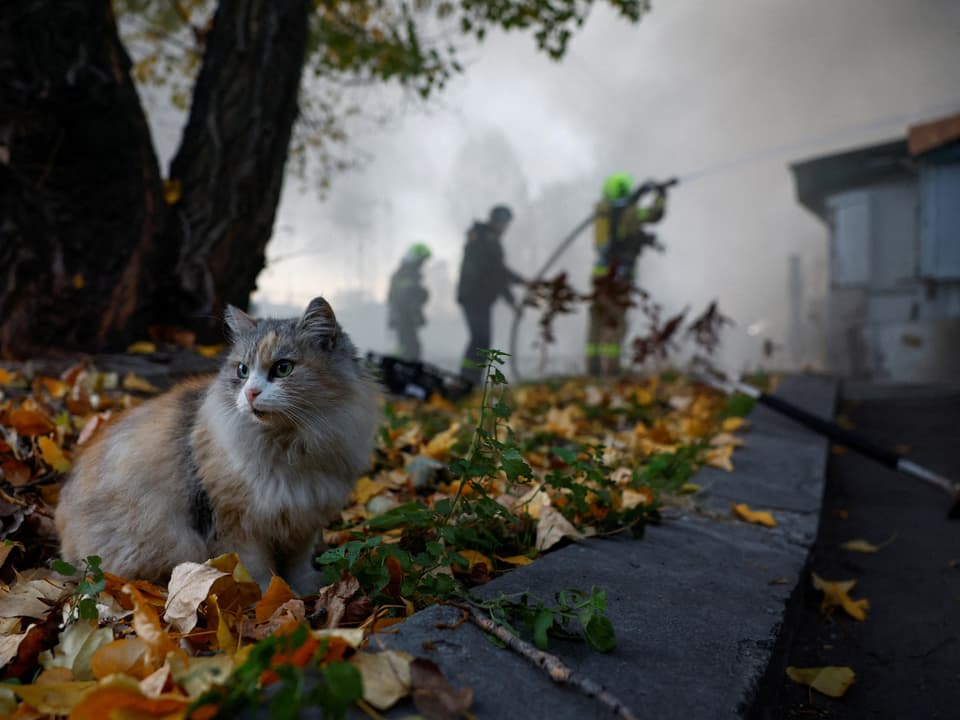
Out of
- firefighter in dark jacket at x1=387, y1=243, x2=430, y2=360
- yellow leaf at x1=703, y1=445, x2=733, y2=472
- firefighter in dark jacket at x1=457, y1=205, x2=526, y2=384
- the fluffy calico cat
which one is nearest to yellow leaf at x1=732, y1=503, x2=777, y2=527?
yellow leaf at x1=703, y1=445, x2=733, y2=472

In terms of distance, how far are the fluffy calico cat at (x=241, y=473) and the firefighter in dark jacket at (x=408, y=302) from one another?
11.0 meters

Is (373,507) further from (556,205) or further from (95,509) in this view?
(556,205)

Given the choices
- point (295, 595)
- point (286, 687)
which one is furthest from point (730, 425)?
point (286, 687)

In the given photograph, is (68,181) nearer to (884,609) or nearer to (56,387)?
(56,387)

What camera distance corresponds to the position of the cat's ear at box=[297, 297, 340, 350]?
178 centimetres

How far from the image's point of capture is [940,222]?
10.1m

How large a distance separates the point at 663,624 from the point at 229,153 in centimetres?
393

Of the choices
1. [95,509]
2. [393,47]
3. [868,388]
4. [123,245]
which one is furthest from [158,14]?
[868,388]

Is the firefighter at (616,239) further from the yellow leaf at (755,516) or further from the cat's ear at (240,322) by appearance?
the cat's ear at (240,322)

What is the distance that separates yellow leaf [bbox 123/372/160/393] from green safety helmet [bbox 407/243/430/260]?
1001cm

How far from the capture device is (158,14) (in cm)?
770

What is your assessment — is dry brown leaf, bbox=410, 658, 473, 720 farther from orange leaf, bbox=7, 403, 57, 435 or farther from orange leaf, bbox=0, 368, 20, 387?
orange leaf, bbox=0, 368, 20, 387

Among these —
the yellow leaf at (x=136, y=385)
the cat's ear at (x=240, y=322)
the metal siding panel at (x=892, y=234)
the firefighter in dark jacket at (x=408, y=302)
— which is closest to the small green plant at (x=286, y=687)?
the cat's ear at (x=240, y=322)

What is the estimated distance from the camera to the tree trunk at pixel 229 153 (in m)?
4.17
